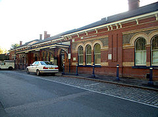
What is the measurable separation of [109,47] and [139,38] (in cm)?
281

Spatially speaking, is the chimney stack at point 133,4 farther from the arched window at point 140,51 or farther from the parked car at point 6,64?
the parked car at point 6,64

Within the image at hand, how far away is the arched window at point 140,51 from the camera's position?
10828mm

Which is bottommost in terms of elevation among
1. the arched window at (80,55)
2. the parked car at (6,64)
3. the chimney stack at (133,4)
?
the parked car at (6,64)

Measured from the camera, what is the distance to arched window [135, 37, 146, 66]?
35.5 ft

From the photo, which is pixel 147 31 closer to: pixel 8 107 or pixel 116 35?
pixel 116 35

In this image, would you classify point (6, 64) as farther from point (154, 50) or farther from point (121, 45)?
point (154, 50)

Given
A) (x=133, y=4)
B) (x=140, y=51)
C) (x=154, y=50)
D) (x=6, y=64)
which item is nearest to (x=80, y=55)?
(x=140, y=51)

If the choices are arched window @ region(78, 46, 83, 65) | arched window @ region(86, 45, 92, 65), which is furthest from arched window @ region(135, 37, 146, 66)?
arched window @ region(78, 46, 83, 65)

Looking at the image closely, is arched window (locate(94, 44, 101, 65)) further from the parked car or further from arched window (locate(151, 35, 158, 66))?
the parked car

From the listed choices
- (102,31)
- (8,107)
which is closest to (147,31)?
(102,31)

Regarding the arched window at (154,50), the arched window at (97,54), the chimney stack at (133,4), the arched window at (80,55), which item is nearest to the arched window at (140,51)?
the arched window at (154,50)

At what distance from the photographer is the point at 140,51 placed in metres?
11.0

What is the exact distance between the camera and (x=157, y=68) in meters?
9.77

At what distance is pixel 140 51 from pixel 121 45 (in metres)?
1.68
